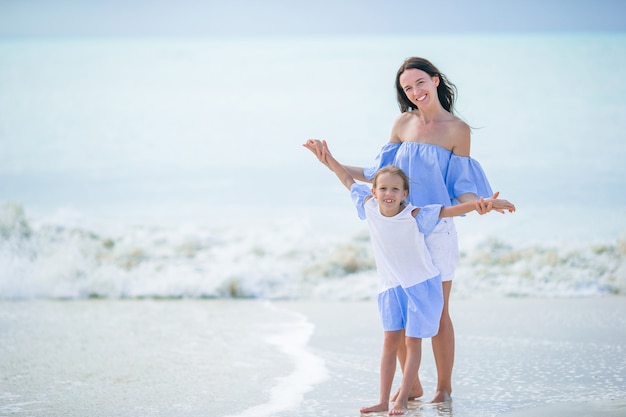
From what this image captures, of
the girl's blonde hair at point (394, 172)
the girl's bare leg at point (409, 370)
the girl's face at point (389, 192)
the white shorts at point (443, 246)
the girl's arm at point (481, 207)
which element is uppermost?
the girl's blonde hair at point (394, 172)

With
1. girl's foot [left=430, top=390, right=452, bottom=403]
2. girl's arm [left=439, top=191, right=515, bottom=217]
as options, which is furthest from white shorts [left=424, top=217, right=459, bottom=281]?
girl's foot [left=430, top=390, right=452, bottom=403]

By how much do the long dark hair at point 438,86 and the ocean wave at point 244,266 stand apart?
284 cm

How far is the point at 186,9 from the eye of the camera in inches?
599

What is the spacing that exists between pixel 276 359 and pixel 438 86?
1556 millimetres

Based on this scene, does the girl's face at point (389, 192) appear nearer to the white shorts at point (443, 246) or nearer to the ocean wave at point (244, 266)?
the white shorts at point (443, 246)

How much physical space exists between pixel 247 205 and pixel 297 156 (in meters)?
1.83

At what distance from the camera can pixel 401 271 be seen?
306 centimetres

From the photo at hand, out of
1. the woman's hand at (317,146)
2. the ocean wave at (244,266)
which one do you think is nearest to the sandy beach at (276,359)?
the ocean wave at (244,266)

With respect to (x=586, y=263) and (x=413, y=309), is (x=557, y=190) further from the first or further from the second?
(x=413, y=309)

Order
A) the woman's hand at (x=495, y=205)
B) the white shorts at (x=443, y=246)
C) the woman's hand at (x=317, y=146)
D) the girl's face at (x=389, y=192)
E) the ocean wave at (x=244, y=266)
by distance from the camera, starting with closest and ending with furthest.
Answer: the woman's hand at (x=495, y=205)
the girl's face at (x=389, y=192)
the white shorts at (x=443, y=246)
the woman's hand at (x=317, y=146)
the ocean wave at (x=244, y=266)

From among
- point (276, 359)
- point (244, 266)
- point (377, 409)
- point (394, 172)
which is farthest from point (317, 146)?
point (244, 266)

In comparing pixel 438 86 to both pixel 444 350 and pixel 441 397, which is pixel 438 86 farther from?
pixel 441 397

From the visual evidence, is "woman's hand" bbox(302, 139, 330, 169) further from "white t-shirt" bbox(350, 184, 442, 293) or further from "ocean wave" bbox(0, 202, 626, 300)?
"ocean wave" bbox(0, 202, 626, 300)

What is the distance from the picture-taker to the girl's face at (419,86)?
3.24m
